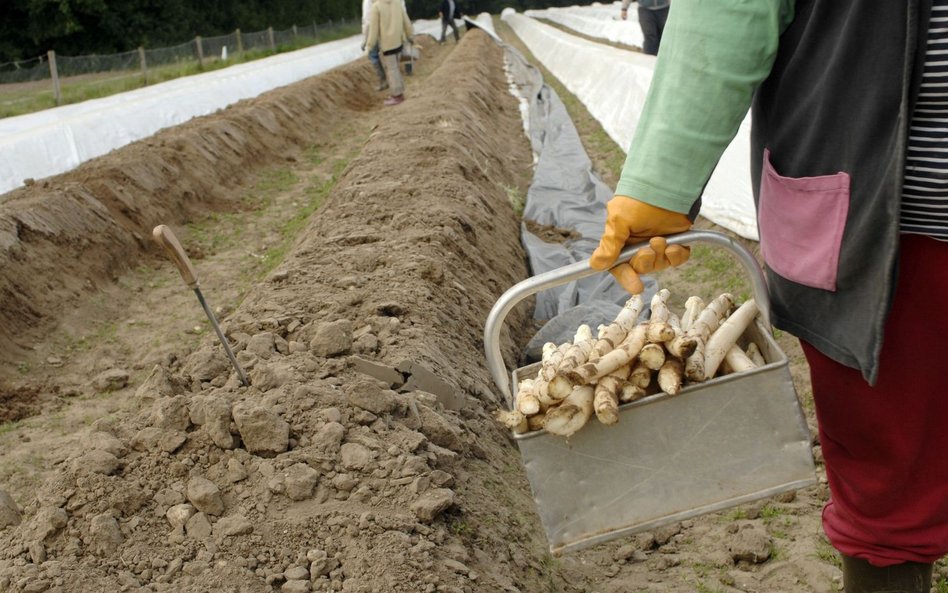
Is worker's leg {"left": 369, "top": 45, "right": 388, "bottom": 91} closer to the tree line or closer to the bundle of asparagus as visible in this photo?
the bundle of asparagus

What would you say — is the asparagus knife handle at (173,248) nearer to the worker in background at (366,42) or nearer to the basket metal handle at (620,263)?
the basket metal handle at (620,263)

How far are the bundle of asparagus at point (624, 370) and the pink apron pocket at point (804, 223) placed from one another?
31cm

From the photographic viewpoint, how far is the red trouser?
1684 mm

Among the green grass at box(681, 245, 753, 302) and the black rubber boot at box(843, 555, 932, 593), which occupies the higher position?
the black rubber boot at box(843, 555, 932, 593)

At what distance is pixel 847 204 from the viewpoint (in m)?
1.65

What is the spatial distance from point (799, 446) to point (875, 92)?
2.71ft

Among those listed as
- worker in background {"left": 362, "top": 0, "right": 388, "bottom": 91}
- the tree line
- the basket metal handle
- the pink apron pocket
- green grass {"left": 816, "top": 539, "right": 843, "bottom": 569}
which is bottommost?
the tree line

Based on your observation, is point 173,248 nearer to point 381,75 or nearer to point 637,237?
point 637,237

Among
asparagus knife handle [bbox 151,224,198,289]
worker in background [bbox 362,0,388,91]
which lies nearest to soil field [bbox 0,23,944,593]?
asparagus knife handle [bbox 151,224,198,289]

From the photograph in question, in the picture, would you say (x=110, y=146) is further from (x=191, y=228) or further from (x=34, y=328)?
(x=34, y=328)

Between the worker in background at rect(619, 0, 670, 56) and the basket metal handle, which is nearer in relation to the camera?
the basket metal handle

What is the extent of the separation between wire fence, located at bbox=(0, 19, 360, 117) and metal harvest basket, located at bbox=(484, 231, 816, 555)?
1241 cm

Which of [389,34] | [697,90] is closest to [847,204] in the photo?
[697,90]

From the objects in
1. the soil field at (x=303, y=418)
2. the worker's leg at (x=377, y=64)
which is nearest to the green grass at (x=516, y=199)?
the soil field at (x=303, y=418)
